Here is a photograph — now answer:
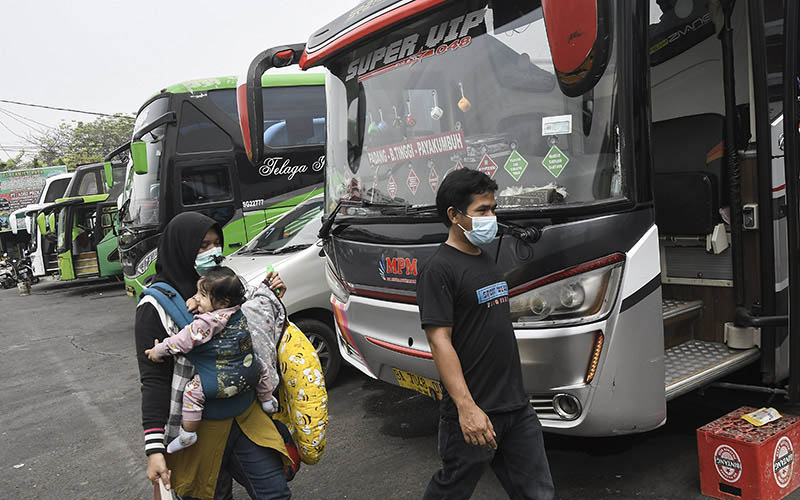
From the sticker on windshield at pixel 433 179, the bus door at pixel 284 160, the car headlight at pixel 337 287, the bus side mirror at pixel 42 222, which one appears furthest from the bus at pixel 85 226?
the sticker on windshield at pixel 433 179

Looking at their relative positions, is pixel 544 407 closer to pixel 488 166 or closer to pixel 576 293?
pixel 576 293

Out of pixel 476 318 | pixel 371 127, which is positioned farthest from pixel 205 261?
pixel 371 127

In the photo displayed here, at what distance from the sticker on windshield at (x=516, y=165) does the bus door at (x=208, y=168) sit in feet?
20.2

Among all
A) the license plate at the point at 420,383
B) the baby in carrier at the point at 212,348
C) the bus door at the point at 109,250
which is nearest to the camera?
the baby in carrier at the point at 212,348

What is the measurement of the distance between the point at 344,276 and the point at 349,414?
159 cm

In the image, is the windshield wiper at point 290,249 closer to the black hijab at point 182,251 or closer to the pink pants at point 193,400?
the black hijab at point 182,251

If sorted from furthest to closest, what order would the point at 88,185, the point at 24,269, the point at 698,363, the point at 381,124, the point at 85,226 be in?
1. the point at 24,269
2. the point at 88,185
3. the point at 85,226
4. the point at 381,124
5. the point at 698,363

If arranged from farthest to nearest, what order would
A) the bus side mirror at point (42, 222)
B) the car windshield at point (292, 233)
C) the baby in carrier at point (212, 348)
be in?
the bus side mirror at point (42, 222) < the car windshield at point (292, 233) < the baby in carrier at point (212, 348)

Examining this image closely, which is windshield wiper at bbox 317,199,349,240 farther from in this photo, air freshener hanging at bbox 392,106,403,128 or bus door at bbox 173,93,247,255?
bus door at bbox 173,93,247,255

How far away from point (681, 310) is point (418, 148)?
6.72ft

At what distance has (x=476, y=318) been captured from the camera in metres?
2.59

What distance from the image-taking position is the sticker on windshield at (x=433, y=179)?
3676 millimetres

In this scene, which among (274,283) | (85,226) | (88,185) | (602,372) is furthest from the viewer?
(88,185)

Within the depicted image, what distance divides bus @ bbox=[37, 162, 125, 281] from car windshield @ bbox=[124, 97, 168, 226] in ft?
17.1
